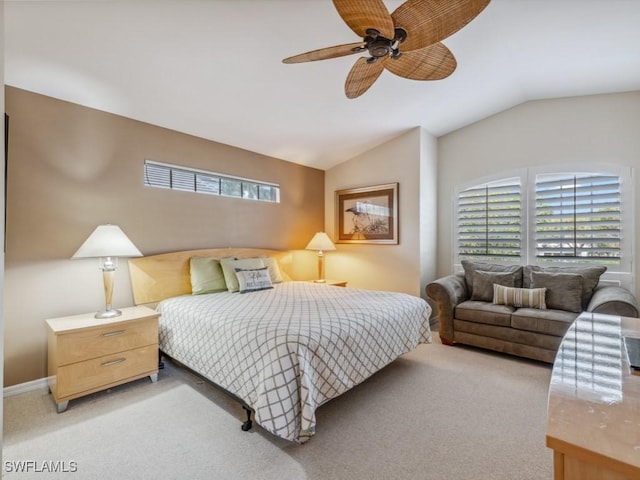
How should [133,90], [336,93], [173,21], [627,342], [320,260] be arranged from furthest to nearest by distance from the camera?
[320,260] < [336,93] < [133,90] < [173,21] < [627,342]

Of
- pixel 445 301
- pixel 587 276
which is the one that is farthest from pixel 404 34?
pixel 587 276

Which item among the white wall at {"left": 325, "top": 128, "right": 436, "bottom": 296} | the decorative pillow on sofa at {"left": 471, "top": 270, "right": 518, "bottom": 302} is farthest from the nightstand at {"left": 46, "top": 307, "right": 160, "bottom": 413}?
the decorative pillow on sofa at {"left": 471, "top": 270, "right": 518, "bottom": 302}

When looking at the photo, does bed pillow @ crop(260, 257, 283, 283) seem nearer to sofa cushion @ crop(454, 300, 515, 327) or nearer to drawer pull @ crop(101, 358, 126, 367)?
drawer pull @ crop(101, 358, 126, 367)

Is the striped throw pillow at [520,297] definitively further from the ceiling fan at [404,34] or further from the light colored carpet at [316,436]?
the ceiling fan at [404,34]

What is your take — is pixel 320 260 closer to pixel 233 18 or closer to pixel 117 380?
pixel 117 380

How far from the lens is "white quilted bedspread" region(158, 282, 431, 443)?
1.79 metres

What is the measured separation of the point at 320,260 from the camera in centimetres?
479

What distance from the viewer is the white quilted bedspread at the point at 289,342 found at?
1.79 m

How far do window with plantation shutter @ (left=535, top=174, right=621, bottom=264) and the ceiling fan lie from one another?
8.97ft

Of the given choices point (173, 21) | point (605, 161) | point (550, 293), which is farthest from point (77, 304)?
point (605, 161)

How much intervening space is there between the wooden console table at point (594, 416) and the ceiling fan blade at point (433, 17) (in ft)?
5.24

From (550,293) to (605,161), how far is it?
1747 mm

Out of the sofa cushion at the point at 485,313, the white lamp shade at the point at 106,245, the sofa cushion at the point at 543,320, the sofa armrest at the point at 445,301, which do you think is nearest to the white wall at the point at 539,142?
the sofa armrest at the point at 445,301

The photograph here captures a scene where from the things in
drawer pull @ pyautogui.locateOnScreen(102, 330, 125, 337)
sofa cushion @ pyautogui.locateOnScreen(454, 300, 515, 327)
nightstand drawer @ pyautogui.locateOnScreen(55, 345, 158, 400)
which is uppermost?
drawer pull @ pyautogui.locateOnScreen(102, 330, 125, 337)
